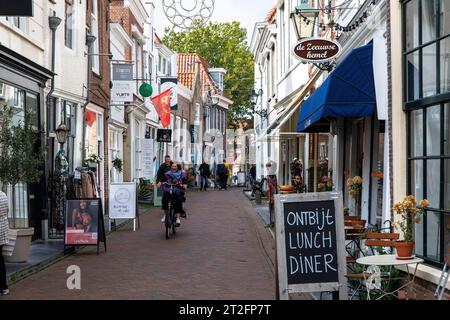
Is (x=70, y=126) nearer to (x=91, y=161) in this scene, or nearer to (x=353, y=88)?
(x=91, y=161)

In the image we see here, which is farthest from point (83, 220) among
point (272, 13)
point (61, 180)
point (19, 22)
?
point (272, 13)

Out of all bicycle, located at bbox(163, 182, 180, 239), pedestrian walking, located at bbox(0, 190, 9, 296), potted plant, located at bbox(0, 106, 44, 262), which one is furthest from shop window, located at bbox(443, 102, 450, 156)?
bicycle, located at bbox(163, 182, 180, 239)

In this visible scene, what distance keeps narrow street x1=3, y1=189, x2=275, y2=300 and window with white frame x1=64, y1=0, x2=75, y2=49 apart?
519 cm

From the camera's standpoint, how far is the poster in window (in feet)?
43.8

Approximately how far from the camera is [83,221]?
13.5 meters

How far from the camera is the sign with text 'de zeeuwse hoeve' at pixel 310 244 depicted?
695 centimetres

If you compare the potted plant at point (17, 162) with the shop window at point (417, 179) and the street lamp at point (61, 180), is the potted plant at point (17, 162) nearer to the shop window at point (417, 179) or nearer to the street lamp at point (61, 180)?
the street lamp at point (61, 180)

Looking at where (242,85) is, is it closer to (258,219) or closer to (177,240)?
(258,219)

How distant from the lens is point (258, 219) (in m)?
21.0

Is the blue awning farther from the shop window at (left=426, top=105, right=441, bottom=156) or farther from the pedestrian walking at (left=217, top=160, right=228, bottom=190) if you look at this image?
the pedestrian walking at (left=217, top=160, right=228, bottom=190)

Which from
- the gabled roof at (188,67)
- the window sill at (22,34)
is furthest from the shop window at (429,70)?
the gabled roof at (188,67)

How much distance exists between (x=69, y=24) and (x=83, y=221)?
754 centimetres

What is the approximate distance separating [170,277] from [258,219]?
10693 millimetres

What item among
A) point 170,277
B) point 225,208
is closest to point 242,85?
point 225,208
